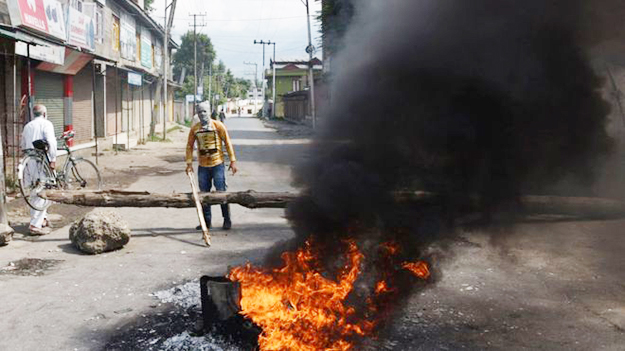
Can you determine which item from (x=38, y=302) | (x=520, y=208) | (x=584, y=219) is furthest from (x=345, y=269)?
(x=584, y=219)

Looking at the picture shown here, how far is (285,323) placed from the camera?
3814 millimetres

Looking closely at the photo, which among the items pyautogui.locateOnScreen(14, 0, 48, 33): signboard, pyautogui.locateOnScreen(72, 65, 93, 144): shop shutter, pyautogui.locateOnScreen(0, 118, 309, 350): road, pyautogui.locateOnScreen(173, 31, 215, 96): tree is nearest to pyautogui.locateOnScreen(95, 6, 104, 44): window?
pyautogui.locateOnScreen(72, 65, 93, 144): shop shutter

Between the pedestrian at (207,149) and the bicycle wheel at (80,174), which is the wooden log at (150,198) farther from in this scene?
the bicycle wheel at (80,174)

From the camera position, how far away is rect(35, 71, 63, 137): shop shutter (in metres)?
15.5

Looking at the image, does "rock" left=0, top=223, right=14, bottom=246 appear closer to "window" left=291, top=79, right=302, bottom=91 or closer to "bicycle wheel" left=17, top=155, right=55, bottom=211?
"bicycle wheel" left=17, top=155, right=55, bottom=211

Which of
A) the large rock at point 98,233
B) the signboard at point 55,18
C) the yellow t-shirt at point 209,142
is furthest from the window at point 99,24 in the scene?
the large rock at point 98,233

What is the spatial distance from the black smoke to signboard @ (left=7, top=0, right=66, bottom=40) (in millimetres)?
9001

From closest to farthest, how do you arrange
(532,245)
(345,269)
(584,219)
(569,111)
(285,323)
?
(285,323), (345,269), (569,111), (532,245), (584,219)

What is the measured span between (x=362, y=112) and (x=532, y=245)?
13.8 feet

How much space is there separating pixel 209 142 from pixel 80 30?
11.4 metres

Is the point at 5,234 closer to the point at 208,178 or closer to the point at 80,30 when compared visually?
the point at 208,178

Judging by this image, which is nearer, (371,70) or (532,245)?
(371,70)

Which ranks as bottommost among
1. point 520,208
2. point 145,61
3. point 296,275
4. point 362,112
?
point 296,275

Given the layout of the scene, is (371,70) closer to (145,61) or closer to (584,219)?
(584,219)
